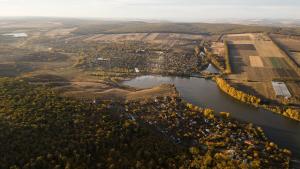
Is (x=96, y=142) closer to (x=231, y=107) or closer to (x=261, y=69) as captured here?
(x=231, y=107)

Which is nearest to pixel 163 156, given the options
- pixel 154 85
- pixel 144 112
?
pixel 144 112

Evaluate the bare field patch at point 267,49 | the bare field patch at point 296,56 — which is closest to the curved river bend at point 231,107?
the bare field patch at point 267,49

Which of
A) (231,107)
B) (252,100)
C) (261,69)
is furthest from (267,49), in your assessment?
(231,107)

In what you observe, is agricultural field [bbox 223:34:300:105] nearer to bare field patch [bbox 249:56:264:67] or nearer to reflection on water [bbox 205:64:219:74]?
bare field patch [bbox 249:56:264:67]

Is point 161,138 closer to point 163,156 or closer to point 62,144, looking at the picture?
point 163,156

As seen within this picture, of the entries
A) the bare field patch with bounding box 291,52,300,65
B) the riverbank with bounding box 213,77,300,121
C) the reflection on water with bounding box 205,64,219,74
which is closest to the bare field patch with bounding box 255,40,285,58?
the bare field patch with bounding box 291,52,300,65

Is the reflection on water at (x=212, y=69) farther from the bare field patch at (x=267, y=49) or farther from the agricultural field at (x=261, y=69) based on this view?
the bare field patch at (x=267, y=49)
